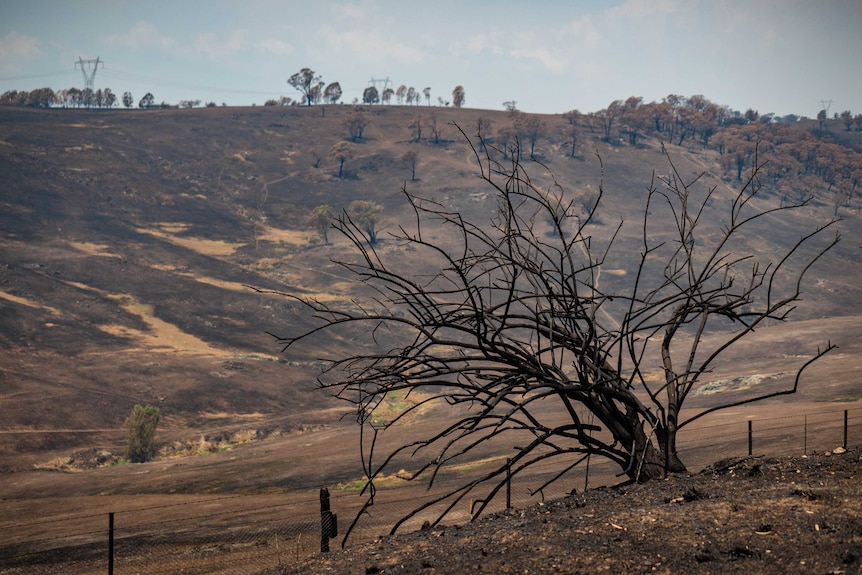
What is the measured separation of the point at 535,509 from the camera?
1001cm

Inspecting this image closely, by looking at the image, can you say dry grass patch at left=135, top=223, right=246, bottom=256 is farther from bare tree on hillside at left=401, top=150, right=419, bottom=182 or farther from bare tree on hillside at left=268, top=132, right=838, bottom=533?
bare tree on hillside at left=401, top=150, right=419, bottom=182

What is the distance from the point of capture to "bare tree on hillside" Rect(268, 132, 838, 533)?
338 inches

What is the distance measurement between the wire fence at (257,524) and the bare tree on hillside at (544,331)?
5.13ft

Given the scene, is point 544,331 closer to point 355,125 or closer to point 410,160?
point 410,160

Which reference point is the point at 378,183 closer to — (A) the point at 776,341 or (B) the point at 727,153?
(B) the point at 727,153

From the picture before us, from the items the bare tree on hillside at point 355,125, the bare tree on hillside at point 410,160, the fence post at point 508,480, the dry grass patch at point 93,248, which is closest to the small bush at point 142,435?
the fence post at point 508,480

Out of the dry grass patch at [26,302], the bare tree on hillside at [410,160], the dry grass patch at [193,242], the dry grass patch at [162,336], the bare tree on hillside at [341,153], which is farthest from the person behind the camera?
the bare tree on hillside at [410,160]

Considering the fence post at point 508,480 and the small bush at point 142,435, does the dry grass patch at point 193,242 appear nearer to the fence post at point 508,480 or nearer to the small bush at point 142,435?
the small bush at point 142,435

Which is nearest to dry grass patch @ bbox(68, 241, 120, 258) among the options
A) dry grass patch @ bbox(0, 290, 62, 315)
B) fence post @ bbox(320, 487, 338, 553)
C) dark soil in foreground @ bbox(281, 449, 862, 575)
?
dry grass patch @ bbox(0, 290, 62, 315)

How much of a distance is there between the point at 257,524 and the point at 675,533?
51.1ft

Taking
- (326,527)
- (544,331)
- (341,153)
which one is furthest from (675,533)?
(341,153)

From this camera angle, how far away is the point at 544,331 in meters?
9.71

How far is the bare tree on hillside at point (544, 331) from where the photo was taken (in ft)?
28.2

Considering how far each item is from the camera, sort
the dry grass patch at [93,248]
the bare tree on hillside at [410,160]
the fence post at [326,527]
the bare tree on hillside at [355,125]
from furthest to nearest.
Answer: the bare tree on hillside at [355,125], the bare tree on hillside at [410,160], the dry grass patch at [93,248], the fence post at [326,527]
